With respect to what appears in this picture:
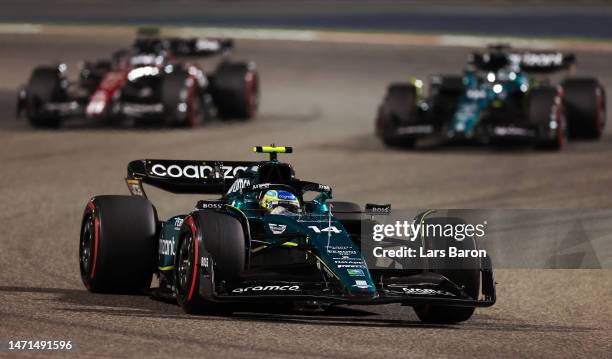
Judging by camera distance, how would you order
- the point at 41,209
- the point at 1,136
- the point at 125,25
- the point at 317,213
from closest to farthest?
the point at 317,213, the point at 41,209, the point at 1,136, the point at 125,25

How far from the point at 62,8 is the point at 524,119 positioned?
28287 mm

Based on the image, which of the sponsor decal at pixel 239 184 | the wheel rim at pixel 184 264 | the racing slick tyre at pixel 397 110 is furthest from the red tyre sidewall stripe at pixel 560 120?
the wheel rim at pixel 184 264

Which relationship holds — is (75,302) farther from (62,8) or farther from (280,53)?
(62,8)

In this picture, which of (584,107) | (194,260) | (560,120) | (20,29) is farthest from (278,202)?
(20,29)

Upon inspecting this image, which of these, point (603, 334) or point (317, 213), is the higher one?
point (317, 213)

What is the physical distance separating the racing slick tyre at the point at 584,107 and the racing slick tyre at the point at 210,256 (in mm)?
16368

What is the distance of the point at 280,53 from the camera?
40469 millimetres

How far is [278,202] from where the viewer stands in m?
12.7

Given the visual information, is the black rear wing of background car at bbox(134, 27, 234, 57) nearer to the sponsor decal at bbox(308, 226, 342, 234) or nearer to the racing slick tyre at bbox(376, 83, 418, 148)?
the racing slick tyre at bbox(376, 83, 418, 148)

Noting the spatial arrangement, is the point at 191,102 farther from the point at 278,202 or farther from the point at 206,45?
the point at 278,202

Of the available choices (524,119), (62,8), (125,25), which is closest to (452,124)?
(524,119)

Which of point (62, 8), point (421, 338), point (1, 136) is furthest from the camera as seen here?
point (62, 8)

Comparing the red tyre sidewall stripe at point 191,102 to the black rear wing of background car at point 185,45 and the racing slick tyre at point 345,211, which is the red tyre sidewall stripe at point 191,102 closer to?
the black rear wing of background car at point 185,45

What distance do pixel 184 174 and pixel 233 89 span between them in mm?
15661
